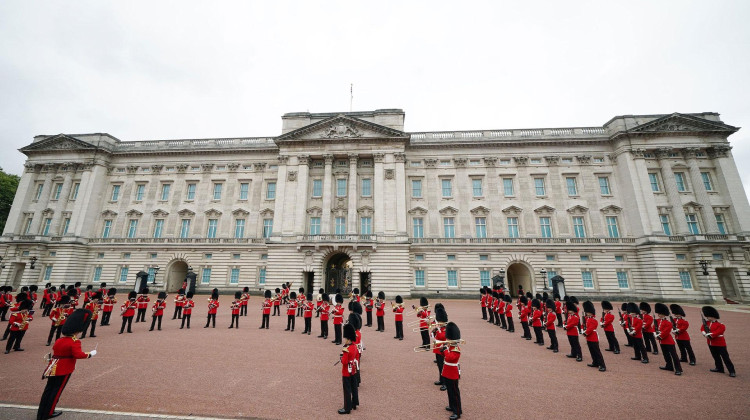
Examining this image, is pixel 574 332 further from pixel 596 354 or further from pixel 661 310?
pixel 661 310

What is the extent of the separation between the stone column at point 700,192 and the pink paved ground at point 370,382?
26.1 m

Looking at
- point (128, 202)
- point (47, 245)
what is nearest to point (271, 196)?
point (128, 202)

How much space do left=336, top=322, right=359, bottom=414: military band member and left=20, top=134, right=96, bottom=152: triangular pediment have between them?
160ft

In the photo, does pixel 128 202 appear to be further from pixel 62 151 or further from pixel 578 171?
pixel 578 171

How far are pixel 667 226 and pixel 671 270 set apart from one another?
494cm

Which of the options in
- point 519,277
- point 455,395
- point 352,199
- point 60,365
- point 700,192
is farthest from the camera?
point 519,277

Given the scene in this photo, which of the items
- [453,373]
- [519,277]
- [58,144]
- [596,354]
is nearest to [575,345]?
[596,354]

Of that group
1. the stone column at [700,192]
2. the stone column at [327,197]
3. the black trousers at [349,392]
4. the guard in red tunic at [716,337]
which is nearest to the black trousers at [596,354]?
the guard in red tunic at [716,337]

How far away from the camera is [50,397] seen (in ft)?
18.6

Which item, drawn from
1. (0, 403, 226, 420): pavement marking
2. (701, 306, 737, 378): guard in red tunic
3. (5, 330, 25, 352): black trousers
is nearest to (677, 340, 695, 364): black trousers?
(701, 306, 737, 378): guard in red tunic

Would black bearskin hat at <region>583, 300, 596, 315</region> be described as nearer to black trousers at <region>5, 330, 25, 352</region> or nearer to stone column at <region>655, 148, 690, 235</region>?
black trousers at <region>5, 330, 25, 352</region>

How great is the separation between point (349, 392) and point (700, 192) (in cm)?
4281

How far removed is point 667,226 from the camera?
A: 31.3 metres

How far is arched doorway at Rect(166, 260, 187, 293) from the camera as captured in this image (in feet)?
116
